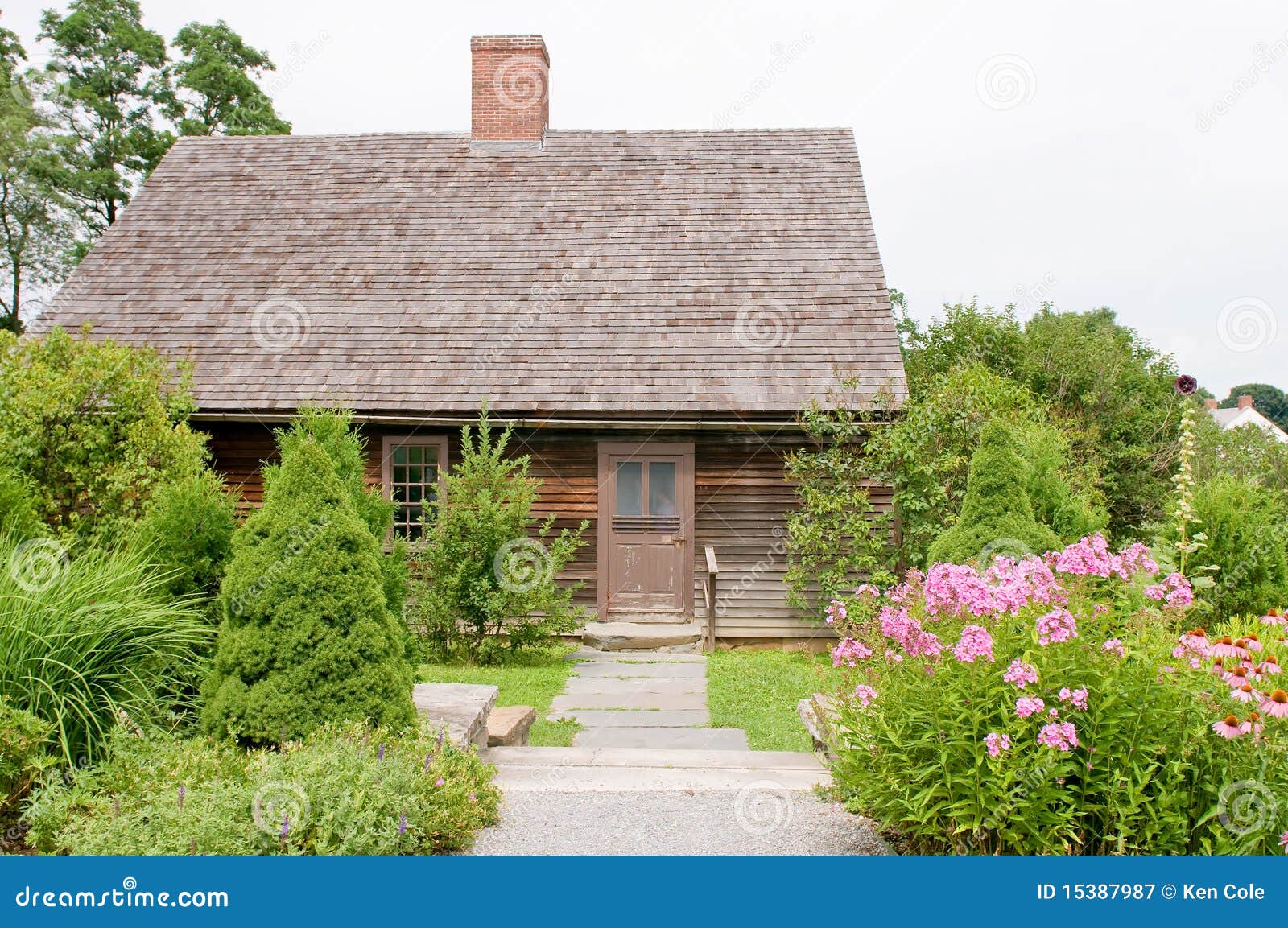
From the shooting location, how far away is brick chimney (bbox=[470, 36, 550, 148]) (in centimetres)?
1673

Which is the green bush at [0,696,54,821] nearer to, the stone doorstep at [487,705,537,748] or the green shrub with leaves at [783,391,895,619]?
the stone doorstep at [487,705,537,748]

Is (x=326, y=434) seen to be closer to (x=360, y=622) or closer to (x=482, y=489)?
(x=360, y=622)

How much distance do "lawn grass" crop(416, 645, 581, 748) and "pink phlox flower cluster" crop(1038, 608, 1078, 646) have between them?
440cm

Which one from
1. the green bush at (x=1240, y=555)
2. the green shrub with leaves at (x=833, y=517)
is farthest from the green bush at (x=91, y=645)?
the green bush at (x=1240, y=555)

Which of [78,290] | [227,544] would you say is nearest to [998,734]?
[227,544]

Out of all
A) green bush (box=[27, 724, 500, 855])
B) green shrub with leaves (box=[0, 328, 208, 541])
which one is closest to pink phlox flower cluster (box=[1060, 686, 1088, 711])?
green bush (box=[27, 724, 500, 855])

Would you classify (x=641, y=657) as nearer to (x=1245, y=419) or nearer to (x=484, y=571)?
(x=484, y=571)

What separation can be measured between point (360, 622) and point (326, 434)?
220cm

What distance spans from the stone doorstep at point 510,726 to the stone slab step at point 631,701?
1257 mm

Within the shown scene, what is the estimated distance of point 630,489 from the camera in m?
13.3

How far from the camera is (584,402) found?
42.0 feet

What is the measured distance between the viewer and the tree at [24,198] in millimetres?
24391

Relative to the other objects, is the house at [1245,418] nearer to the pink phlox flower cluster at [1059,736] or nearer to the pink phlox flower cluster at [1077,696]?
the pink phlox flower cluster at [1077,696]

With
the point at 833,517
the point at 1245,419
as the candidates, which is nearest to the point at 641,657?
the point at 833,517
